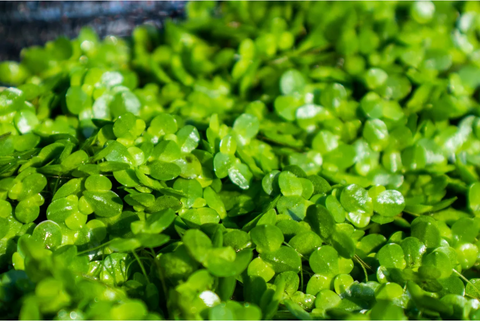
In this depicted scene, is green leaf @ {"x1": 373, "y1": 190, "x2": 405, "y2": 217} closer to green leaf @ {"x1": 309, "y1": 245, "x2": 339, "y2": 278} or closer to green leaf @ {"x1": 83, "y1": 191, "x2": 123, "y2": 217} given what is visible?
green leaf @ {"x1": 309, "y1": 245, "x2": 339, "y2": 278}

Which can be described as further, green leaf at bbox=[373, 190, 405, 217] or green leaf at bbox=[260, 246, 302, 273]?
green leaf at bbox=[373, 190, 405, 217]

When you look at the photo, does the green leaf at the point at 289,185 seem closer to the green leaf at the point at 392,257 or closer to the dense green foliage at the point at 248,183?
the dense green foliage at the point at 248,183

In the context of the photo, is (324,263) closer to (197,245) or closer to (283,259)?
(283,259)

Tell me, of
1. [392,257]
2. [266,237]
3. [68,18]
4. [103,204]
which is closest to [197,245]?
[266,237]

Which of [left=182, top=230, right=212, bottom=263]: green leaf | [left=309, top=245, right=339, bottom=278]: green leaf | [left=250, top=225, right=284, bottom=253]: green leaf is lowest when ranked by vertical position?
[left=309, top=245, right=339, bottom=278]: green leaf

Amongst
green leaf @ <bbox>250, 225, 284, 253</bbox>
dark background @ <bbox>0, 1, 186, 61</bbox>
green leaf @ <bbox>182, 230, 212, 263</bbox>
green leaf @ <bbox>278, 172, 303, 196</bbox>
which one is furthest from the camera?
dark background @ <bbox>0, 1, 186, 61</bbox>

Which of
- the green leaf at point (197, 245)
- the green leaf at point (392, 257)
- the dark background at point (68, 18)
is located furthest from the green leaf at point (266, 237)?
the dark background at point (68, 18)

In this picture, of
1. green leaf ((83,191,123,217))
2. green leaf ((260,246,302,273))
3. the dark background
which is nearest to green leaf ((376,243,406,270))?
green leaf ((260,246,302,273))
